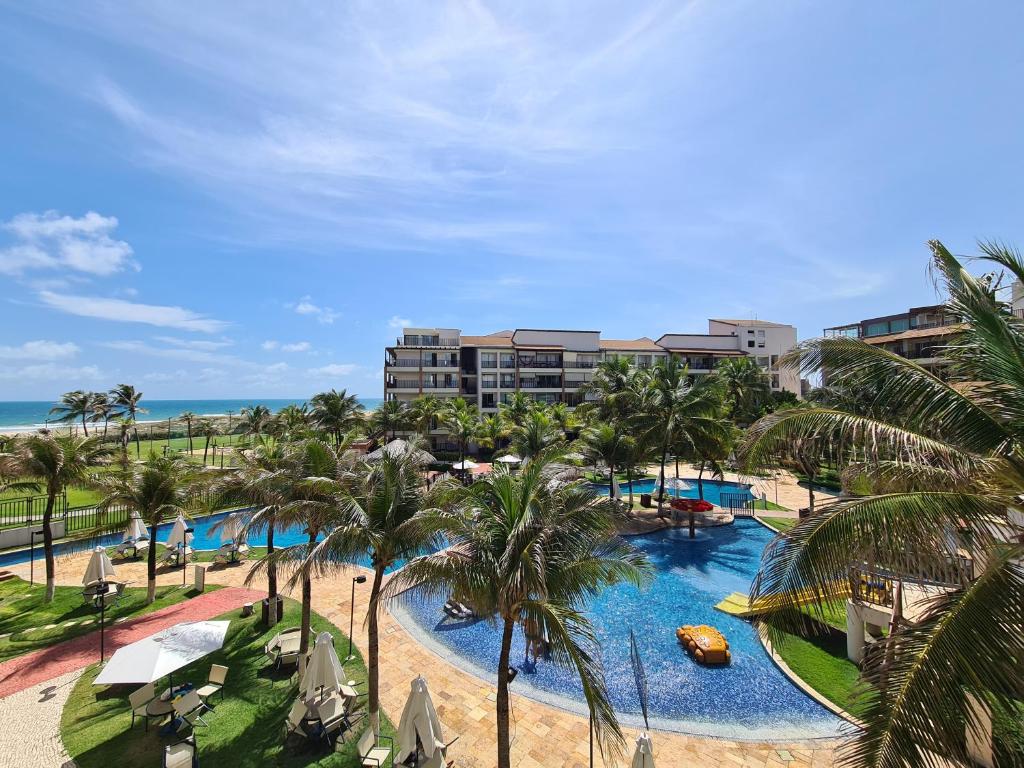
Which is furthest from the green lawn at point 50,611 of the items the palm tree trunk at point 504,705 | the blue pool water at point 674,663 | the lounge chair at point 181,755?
the palm tree trunk at point 504,705

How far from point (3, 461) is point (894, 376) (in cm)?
2321

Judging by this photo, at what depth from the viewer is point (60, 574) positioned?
18031mm

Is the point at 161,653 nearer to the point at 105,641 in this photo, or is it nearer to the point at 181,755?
the point at 181,755

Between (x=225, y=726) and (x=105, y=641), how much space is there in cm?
654

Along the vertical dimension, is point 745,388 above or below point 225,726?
above

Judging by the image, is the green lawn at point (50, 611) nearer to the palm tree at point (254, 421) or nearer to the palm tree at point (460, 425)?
the palm tree at point (460, 425)

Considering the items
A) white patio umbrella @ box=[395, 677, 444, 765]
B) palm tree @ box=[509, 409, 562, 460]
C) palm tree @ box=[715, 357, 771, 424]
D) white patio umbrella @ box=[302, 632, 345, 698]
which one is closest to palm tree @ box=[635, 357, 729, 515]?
palm tree @ box=[509, 409, 562, 460]

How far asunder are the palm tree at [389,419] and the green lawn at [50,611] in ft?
76.3

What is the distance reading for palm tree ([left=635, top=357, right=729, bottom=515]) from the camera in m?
24.3

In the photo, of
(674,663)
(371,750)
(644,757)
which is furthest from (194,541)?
(644,757)

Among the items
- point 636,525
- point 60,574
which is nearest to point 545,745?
point 636,525

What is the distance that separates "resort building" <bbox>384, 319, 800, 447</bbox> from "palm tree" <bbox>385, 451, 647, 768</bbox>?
40.1 meters

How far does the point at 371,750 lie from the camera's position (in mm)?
8641

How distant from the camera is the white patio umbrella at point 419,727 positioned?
7887 millimetres
